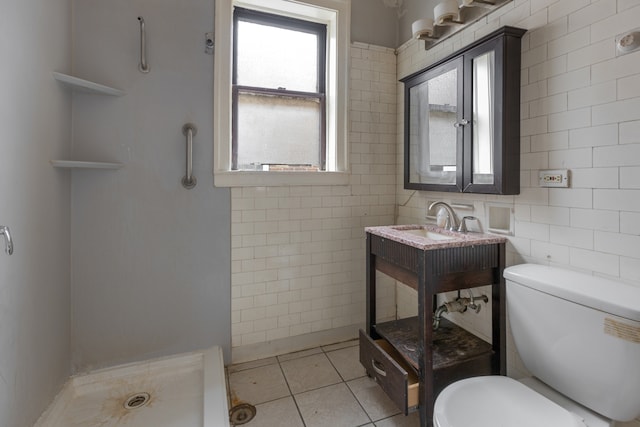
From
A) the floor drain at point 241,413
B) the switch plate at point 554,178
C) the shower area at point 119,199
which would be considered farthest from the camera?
the floor drain at point 241,413

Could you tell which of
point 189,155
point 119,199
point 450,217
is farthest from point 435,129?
point 119,199

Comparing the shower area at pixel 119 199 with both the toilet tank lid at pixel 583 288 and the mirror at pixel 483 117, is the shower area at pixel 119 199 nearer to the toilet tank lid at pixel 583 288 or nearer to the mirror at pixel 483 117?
the mirror at pixel 483 117

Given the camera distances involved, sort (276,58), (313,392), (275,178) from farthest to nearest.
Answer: (276,58) < (275,178) < (313,392)

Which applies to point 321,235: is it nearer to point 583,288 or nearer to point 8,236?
point 583,288

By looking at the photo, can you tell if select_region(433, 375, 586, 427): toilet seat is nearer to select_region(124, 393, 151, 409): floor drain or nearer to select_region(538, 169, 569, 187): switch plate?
select_region(538, 169, 569, 187): switch plate

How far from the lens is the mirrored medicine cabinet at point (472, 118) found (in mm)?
1421

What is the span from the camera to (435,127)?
1.85 metres

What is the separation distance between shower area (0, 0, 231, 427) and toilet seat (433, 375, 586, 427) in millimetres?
1305

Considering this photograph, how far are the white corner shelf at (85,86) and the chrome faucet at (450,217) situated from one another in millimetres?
1818

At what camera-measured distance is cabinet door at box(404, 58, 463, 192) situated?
1.67m

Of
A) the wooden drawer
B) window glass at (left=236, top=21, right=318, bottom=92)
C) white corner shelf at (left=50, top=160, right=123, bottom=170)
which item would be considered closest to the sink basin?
the wooden drawer

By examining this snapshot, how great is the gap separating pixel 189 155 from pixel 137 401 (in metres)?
1.34

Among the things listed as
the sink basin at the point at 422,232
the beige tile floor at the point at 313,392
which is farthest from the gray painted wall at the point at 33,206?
the sink basin at the point at 422,232

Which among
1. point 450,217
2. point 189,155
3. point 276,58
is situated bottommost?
point 450,217
